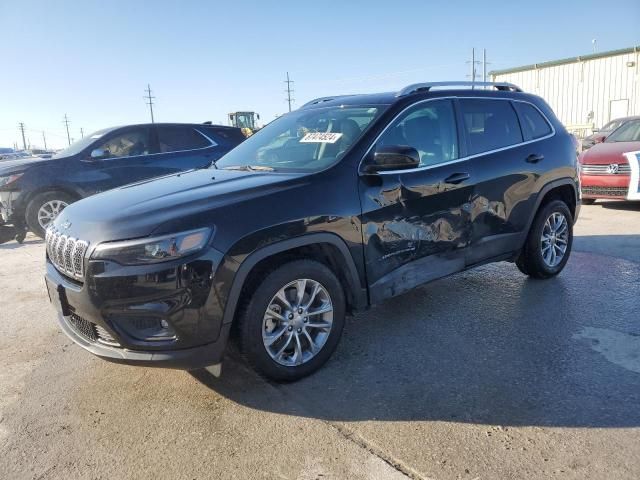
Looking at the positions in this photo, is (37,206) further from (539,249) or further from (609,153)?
(609,153)

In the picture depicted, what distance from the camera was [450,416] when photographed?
2.74 metres

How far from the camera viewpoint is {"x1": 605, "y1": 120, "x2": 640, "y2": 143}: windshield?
374 inches

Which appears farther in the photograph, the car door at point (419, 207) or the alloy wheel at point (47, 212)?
the alloy wheel at point (47, 212)

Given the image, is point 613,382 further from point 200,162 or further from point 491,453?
point 200,162

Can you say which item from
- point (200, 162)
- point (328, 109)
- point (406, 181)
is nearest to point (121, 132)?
point (200, 162)

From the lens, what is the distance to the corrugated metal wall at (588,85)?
27.6 m

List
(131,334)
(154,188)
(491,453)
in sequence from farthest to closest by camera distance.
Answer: (154,188) < (131,334) < (491,453)

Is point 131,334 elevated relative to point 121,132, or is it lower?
lower

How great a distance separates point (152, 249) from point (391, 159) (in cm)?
161

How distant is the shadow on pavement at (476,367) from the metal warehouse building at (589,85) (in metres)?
28.4

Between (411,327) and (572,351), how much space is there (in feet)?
3.75

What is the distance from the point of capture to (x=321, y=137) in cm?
371

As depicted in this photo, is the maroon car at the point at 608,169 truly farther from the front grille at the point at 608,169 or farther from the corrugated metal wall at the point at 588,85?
the corrugated metal wall at the point at 588,85

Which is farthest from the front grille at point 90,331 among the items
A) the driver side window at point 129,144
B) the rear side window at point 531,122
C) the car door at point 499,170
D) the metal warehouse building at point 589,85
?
the metal warehouse building at point 589,85
